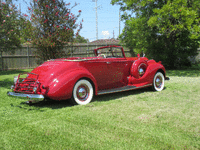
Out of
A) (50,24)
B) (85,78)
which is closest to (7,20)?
(50,24)

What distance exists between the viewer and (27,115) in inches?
158

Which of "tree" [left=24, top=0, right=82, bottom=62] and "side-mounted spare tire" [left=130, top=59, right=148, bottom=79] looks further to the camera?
"tree" [left=24, top=0, right=82, bottom=62]

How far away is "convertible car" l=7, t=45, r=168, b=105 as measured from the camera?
452 centimetres

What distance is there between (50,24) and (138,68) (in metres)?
5.00

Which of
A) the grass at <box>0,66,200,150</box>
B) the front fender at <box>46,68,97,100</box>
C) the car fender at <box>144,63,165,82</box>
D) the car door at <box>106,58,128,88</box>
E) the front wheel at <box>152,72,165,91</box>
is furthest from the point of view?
the front wheel at <box>152,72,165,91</box>

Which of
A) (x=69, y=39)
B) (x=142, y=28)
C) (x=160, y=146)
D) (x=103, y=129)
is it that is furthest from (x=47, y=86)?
(x=142, y=28)

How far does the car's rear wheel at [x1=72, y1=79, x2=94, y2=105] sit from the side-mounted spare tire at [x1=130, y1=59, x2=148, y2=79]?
5.89 ft

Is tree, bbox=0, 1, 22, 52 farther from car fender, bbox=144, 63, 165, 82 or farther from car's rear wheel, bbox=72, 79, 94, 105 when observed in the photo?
car fender, bbox=144, 63, 165, 82

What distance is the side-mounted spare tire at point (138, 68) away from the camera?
6.29 meters

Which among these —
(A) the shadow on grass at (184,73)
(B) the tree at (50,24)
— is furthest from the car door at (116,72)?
(A) the shadow on grass at (184,73)

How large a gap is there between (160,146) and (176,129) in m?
0.72

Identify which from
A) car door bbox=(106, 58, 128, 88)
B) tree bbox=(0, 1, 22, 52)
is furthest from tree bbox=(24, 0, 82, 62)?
car door bbox=(106, 58, 128, 88)

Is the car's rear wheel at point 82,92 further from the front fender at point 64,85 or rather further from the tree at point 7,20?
the tree at point 7,20

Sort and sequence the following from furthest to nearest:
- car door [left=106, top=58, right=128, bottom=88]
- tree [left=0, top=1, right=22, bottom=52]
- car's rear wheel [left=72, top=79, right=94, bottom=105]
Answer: tree [left=0, top=1, right=22, bottom=52]
car door [left=106, top=58, right=128, bottom=88]
car's rear wheel [left=72, top=79, right=94, bottom=105]
